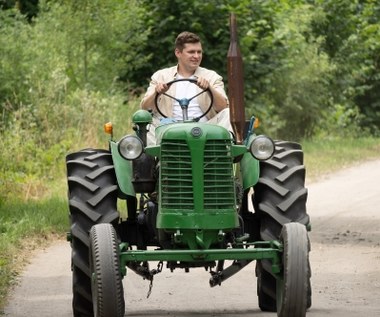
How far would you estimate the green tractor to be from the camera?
9812 mm

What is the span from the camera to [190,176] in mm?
10188

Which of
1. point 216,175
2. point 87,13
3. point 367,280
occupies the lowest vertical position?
point 367,280

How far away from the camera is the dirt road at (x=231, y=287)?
37.2 feet

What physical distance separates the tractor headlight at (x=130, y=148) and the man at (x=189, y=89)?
73 centimetres

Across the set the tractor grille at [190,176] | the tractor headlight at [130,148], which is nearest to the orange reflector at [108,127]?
the tractor headlight at [130,148]

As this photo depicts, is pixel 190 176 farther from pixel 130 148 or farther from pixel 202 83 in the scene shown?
pixel 202 83

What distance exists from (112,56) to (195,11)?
1860 millimetres

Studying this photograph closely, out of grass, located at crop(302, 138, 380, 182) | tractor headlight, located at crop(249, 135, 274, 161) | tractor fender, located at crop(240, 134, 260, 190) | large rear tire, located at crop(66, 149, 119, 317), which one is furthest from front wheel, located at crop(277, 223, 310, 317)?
grass, located at crop(302, 138, 380, 182)

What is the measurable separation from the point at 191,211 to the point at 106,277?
0.86 meters

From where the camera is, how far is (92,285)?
32.8 feet

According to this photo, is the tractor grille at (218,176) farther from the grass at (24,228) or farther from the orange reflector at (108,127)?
the grass at (24,228)

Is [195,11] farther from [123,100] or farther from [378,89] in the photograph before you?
Answer: [378,89]

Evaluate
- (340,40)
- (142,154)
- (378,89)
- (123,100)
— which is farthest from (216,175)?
(378,89)

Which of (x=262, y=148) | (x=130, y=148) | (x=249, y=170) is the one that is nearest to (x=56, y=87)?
(x=249, y=170)
